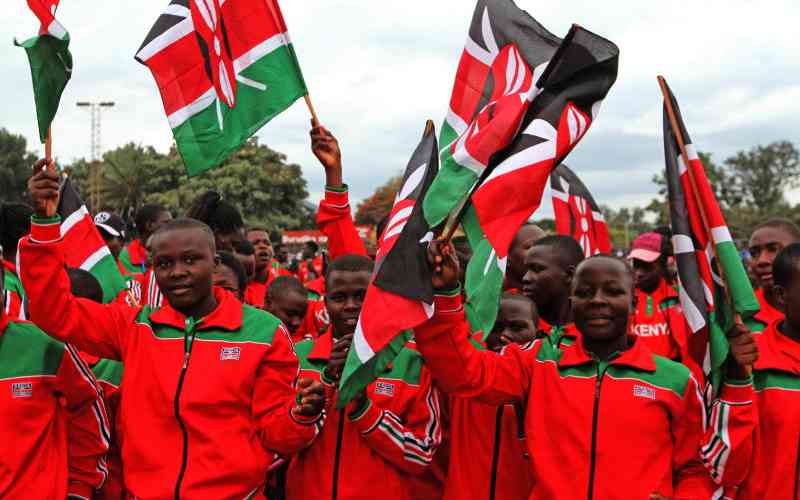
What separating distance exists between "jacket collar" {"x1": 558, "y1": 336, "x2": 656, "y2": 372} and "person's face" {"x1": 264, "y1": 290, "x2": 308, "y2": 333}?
292cm

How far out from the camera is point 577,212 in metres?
7.12

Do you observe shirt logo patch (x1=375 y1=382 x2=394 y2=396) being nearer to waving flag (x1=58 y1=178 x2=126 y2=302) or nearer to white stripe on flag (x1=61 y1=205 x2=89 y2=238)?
A: waving flag (x1=58 y1=178 x2=126 y2=302)

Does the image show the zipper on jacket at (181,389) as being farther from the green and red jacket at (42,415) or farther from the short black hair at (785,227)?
the short black hair at (785,227)

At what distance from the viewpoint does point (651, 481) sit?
3441 mm

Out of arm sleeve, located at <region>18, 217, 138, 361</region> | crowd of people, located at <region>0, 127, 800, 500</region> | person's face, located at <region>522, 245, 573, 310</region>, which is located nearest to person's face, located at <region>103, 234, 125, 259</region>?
crowd of people, located at <region>0, 127, 800, 500</region>

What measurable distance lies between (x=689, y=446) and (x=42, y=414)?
2930 millimetres

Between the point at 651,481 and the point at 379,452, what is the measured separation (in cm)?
124

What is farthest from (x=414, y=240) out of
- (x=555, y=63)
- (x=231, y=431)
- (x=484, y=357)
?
(x=231, y=431)

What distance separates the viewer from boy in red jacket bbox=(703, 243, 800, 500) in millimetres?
3420

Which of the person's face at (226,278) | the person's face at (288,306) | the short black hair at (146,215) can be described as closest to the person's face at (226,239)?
the person's face at (288,306)

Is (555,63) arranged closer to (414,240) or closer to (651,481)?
(414,240)

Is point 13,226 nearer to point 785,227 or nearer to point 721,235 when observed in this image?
point 721,235

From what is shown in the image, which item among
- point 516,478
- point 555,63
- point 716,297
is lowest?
point 516,478

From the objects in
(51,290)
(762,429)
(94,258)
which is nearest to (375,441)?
(51,290)
